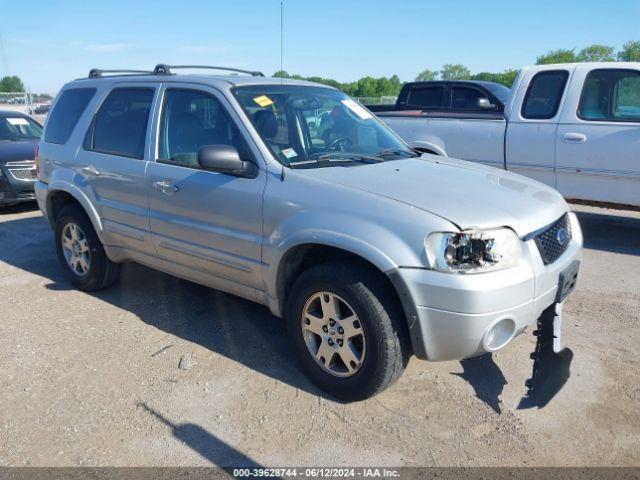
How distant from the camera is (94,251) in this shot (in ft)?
16.6

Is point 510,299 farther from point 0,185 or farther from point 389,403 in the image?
point 0,185

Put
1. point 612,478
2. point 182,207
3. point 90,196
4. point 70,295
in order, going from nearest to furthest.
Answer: point 612,478 → point 182,207 → point 90,196 → point 70,295

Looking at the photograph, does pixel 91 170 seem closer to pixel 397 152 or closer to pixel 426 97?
pixel 397 152

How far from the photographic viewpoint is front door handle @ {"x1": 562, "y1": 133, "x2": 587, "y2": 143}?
6512mm

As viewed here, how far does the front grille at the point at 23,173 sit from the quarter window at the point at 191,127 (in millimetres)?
5364

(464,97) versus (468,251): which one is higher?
(464,97)

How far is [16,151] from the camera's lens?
912 centimetres

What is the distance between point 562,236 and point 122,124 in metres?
3.40

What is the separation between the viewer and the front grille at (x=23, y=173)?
8.80 metres

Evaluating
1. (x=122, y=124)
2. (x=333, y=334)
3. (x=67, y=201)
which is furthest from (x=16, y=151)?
(x=333, y=334)

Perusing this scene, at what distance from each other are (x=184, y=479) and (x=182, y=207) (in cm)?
190

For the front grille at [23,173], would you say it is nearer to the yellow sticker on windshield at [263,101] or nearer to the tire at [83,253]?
the tire at [83,253]

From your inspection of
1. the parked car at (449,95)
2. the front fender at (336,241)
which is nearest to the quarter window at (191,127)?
the front fender at (336,241)

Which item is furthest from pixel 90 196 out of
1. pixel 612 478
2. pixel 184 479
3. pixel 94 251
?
pixel 612 478
